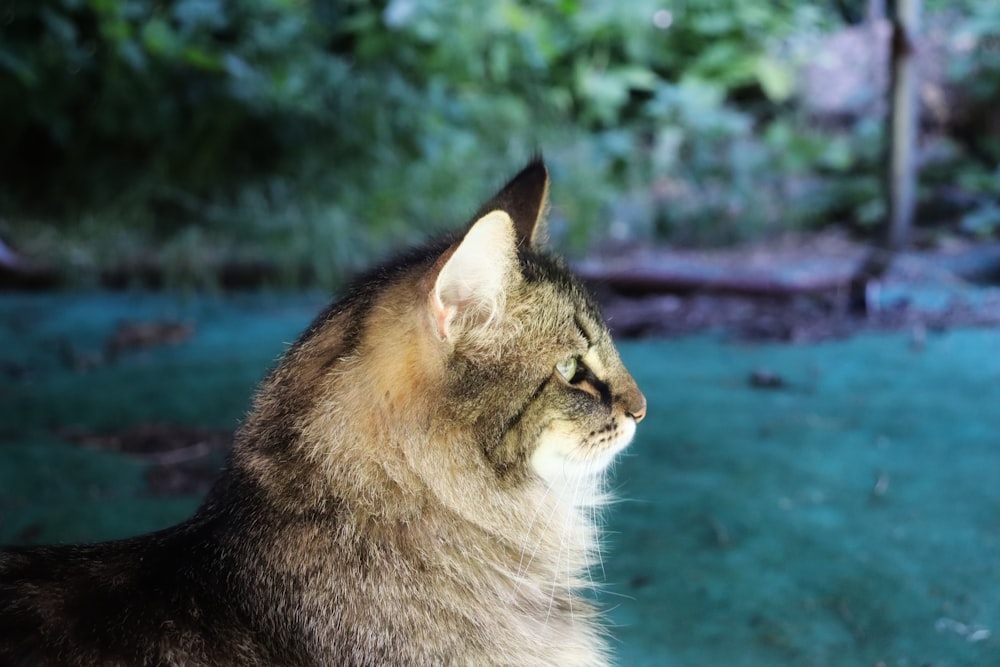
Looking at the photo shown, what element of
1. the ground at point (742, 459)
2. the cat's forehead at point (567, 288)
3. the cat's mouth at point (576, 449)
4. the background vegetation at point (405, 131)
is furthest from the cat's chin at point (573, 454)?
the background vegetation at point (405, 131)

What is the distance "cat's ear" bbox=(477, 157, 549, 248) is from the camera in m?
1.62

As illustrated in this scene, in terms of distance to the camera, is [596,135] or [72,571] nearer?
[72,571]

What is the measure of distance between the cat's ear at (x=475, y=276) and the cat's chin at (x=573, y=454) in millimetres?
242

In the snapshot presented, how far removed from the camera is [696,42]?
773 centimetres

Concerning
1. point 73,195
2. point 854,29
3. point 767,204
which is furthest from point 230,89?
point 854,29

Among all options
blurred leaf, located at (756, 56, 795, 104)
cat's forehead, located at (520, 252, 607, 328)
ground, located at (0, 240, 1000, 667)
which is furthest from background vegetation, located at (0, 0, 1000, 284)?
cat's forehead, located at (520, 252, 607, 328)

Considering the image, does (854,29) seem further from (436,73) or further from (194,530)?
(194,530)

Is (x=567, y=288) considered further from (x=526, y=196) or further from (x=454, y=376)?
(x=454, y=376)

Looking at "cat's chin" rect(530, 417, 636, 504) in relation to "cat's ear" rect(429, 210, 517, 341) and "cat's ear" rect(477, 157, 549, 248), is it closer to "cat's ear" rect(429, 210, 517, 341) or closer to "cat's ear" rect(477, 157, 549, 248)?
Result: "cat's ear" rect(429, 210, 517, 341)

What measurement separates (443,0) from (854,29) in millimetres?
3289

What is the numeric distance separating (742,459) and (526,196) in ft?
Result: 4.94

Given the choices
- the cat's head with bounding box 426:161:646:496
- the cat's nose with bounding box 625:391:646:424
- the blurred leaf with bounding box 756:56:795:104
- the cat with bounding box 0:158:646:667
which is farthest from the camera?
the blurred leaf with bounding box 756:56:795:104

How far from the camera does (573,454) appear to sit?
1588 mm

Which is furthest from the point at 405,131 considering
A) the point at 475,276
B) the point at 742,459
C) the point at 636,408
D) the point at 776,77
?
the point at 475,276
